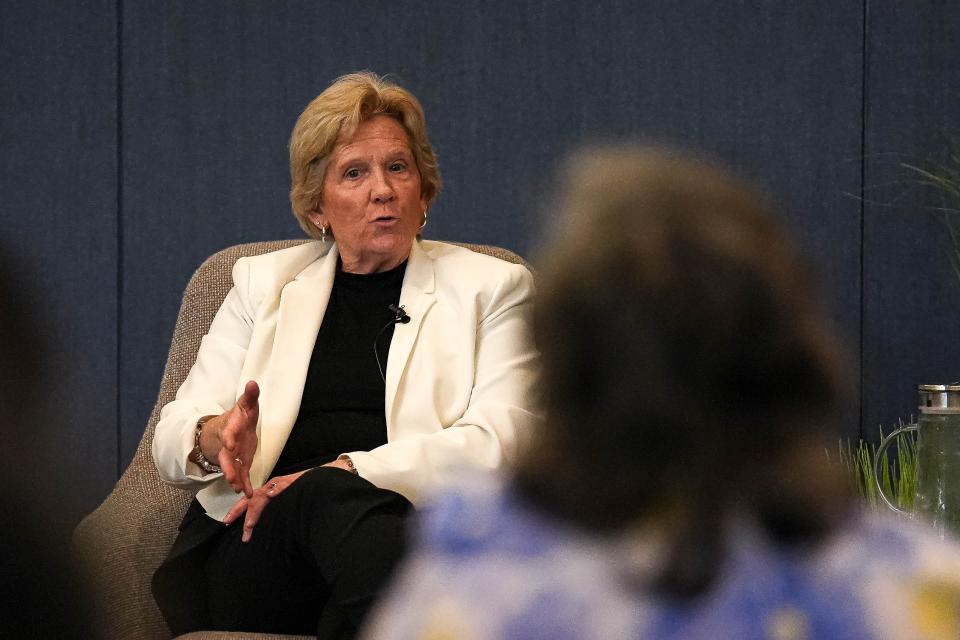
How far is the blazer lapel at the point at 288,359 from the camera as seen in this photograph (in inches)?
83.4

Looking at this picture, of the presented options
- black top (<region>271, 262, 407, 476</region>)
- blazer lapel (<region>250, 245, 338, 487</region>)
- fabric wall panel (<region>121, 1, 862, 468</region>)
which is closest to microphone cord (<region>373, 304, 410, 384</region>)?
black top (<region>271, 262, 407, 476</region>)

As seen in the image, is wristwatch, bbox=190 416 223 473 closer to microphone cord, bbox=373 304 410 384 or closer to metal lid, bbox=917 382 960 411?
microphone cord, bbox=373 304 410 384

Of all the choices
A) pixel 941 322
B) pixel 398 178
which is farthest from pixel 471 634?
pixel 941 322

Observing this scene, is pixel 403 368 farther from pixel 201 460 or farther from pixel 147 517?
pixel 147 517

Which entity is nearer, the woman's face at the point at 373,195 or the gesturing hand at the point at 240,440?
the gesturing hand at the point at 240,440

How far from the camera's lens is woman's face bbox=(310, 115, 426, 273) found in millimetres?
2336

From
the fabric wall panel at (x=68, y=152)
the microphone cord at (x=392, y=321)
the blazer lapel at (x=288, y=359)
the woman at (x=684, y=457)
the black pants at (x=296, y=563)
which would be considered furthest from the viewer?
the fabric wall panel at (x=68, y=152)

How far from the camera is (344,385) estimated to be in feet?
7.22

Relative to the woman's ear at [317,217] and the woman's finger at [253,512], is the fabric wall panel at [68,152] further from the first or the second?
the woman's finger at [253,512]

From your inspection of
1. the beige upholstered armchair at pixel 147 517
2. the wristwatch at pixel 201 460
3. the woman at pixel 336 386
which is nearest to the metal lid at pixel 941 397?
the woman at pixel 336 386

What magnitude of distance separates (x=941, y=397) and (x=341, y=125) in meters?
1.22

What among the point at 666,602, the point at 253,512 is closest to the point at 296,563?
the point at 253,512

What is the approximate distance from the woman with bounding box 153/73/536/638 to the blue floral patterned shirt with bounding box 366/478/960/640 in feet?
3.13

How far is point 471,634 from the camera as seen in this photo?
684 mm
